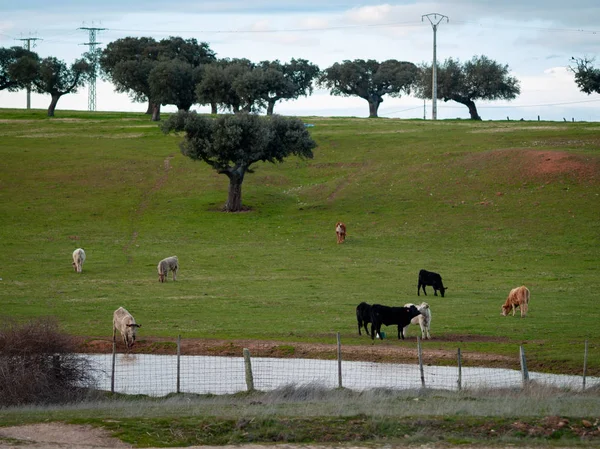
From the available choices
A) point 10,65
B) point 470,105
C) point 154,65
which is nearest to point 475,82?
point 470,105

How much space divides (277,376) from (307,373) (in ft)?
2.92

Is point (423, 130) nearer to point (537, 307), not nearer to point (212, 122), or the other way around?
point (212, 122)

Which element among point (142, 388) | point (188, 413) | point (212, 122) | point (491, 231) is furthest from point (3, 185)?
point (188, 413)

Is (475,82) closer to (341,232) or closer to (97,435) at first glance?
(341,232)

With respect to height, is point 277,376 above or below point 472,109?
below

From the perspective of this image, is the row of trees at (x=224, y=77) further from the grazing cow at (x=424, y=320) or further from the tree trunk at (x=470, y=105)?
the grazing cow at (x=424, y=320)

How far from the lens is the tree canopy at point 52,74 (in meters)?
108

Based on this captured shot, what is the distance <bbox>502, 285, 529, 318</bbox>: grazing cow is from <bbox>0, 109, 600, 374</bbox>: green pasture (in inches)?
19.0

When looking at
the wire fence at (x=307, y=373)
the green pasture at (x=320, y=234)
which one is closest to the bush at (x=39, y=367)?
the wire fence at (x=307, y=373)

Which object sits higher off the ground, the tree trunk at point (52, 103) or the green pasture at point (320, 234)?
the tree trunk at point (52, 103)

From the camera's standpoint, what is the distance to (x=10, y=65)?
112625 millimetres

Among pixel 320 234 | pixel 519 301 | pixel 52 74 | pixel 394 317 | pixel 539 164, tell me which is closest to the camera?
pixel 394 317

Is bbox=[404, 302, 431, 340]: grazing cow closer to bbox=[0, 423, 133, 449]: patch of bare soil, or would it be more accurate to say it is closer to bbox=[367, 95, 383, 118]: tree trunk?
bbox=[0, 423, 133, 449]: patch of bare soil

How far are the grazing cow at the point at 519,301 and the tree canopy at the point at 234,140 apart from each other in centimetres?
3121
